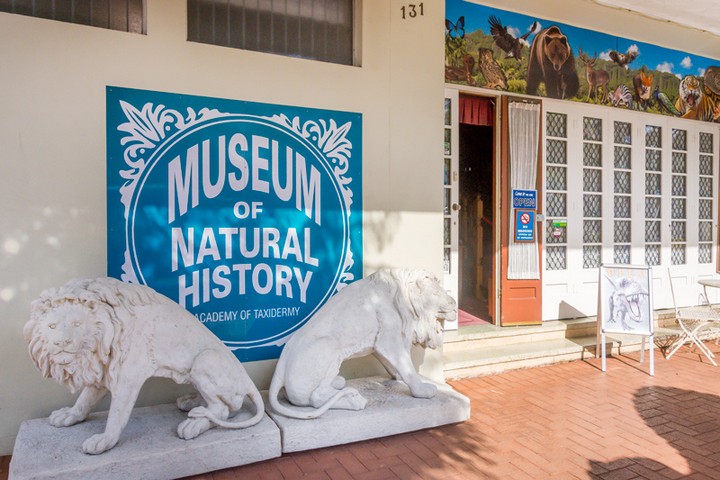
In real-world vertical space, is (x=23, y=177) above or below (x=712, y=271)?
above

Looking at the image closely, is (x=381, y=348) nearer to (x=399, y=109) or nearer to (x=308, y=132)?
(x=308, y=132)

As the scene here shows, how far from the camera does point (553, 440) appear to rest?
3549mm

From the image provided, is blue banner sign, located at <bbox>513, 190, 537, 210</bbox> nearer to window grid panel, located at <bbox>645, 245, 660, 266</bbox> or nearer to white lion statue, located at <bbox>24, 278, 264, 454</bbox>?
window grid panel, located at <bbox>645, 245, 660, 266</bbox>

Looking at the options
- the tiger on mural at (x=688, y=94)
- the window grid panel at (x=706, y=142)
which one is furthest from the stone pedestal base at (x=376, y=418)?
the window grid panel at (x=706, y=142)

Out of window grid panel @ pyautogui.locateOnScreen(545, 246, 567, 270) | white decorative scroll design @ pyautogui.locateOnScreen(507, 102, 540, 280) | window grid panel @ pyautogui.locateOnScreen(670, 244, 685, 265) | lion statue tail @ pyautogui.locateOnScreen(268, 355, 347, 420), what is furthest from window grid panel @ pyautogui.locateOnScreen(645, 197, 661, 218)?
lion statue tail @ pyautogui.locateOnScreen(268, 355, 347, 420)

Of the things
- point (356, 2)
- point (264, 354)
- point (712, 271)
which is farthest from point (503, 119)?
point (712, 271)

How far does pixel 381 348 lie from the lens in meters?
3.66

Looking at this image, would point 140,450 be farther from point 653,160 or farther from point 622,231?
point 653,160

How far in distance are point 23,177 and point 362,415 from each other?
276 centimetres

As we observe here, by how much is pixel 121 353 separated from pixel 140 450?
0.57m

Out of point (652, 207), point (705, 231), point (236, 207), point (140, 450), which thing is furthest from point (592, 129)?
point (140, 450)

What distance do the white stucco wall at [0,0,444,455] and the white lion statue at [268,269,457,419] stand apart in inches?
21.9

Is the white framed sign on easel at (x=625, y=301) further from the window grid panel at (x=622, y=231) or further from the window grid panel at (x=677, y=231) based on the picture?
the window grid panel at (x=677, y=231)

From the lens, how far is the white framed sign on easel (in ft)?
16.8
